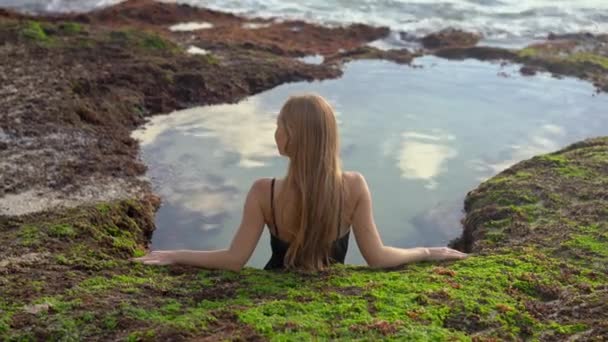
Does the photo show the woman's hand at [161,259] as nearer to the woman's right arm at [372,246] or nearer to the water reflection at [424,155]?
the woman's right arm at [372,246]

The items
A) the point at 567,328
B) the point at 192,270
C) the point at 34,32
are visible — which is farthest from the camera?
the point at 34,32

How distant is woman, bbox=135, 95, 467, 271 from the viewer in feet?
16.3

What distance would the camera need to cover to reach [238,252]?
557cm

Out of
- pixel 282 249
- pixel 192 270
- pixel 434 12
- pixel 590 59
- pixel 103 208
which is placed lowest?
pixel 103 208

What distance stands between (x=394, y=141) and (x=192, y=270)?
610 centimetres

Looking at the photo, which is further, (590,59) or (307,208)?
(590,59)

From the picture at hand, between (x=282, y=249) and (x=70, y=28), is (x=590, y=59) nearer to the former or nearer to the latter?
(x=70, y=28)

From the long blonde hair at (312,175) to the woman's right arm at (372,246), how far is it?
16 cm

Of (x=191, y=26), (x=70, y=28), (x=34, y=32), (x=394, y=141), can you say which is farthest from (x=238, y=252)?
(x=191, y=26)

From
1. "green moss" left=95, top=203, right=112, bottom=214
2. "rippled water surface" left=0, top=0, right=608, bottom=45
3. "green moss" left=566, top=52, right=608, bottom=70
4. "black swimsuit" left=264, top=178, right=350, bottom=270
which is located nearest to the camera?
"black swimsuit" left=264, top=178, right=350, bottom=270

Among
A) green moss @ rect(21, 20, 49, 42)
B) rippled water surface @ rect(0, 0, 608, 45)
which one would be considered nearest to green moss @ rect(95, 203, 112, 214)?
green moss @ rect(21, 20, 49, 42)

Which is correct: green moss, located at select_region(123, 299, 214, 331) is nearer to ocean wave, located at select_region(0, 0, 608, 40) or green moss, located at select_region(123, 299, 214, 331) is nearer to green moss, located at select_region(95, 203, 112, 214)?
green moss, located at select_region(95, 203, 112, 214)

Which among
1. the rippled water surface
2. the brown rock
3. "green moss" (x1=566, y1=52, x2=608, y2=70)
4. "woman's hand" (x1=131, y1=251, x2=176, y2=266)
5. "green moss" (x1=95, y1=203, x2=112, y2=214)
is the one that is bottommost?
"green moss" (x1=95, y1=203, x2=112, y2=214)

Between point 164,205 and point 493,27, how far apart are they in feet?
42.6
